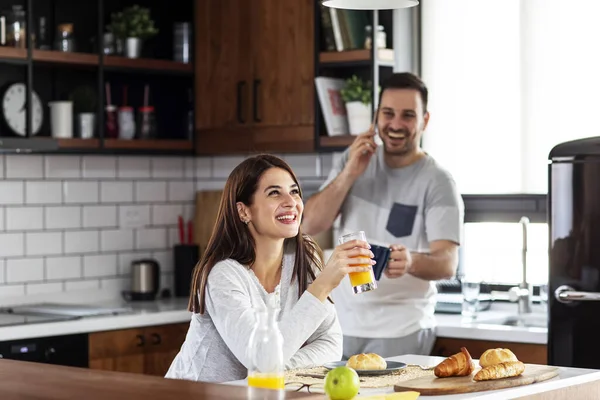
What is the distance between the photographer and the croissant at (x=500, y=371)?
2713mm

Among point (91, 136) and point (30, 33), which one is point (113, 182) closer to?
point (91, 136)

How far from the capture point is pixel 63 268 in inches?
210

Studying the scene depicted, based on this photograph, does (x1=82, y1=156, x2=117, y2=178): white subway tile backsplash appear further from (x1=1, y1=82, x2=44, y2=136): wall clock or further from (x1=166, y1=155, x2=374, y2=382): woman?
(x1=166, y1=155, x2=374, y2=382): woman

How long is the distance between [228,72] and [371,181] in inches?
57.7

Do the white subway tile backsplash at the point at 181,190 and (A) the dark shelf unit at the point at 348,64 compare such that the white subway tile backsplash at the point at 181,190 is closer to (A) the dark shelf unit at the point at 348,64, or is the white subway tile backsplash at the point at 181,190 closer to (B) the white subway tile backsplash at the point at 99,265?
(B) the white subway tile backsplash at the point at 99,265

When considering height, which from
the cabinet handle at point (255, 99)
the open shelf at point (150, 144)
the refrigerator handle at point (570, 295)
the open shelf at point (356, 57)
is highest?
the open shelf at point (356, 57)

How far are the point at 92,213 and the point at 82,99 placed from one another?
0.55 m

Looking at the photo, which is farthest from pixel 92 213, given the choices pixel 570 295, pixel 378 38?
pixel 570 295

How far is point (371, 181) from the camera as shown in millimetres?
4285

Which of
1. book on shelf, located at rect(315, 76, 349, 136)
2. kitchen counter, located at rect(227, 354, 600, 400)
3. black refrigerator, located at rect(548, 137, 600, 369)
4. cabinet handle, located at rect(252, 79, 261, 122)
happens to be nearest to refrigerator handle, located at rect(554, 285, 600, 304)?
black refrigerator, located at rect(548, 137, 600, 369)

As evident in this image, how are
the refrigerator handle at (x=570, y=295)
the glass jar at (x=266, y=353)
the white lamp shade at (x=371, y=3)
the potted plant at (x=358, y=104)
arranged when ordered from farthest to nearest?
the potted plant at (x=358, y=104) → the refrigerator handle at (x=570, y=295) → the white lamp shade at (x=371, y=3) → the glass jar at (x=266, y=353)

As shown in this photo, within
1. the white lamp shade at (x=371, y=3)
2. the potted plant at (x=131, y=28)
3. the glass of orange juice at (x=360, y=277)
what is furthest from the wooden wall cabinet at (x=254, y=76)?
the glass of orange juice at (x=360, y=277)

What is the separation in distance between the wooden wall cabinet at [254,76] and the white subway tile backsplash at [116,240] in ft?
1.79

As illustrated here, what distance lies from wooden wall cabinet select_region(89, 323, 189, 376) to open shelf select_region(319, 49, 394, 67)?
1.34 metres
